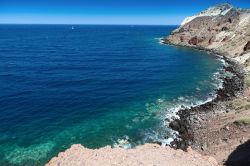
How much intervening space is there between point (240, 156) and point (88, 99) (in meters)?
33.0

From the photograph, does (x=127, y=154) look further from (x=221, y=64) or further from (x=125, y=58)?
(x=125, y=58)

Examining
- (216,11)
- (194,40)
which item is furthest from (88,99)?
(216,11)

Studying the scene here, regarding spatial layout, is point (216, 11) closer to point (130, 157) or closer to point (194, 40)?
point (194, 40)

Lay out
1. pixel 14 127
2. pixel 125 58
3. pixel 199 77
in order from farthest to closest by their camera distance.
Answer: pixel 125 58 → pixel 199 77 → pixel 14 127

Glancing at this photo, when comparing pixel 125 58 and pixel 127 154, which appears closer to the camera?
pixel 127 154

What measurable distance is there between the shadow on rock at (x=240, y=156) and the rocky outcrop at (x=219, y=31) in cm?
6592

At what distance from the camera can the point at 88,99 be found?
61781 millimetres

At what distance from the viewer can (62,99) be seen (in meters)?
61.1

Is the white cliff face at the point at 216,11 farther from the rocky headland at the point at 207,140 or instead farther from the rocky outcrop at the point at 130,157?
the rocky outcrop at the point at 130,157

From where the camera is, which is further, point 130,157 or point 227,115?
point 227,115

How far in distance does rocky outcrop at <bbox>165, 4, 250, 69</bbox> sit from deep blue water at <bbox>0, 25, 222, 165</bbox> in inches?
760

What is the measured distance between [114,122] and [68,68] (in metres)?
45.0

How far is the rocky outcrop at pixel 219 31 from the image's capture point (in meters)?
119

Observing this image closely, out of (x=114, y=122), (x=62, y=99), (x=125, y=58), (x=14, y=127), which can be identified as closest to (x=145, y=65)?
(x=125, y=58)
